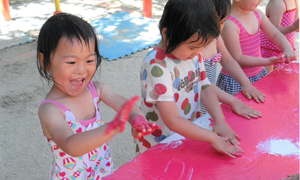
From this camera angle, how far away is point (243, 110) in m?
1.42

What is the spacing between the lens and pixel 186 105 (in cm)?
150

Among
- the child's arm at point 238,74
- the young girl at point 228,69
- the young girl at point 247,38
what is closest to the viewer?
the young girl at point 228,69

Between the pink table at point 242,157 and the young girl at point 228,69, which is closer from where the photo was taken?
the pink table at point 242,157

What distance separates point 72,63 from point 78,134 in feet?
0.90

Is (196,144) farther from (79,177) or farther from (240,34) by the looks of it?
(240,34)

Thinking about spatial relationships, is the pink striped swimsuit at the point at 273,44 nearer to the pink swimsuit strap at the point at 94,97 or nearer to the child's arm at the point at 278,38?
the child's arm at the point at 278,38

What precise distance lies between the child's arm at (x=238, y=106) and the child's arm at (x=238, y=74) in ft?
0.35

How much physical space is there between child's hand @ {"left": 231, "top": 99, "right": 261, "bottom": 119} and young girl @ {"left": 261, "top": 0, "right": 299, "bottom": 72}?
126 cm

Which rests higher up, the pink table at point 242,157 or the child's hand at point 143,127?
the child's hand at point 143,127

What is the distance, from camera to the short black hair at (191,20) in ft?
3.92

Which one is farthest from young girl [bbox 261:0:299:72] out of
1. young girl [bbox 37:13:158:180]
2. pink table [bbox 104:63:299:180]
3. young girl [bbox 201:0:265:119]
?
young girl [bbox 37:13:158:180]

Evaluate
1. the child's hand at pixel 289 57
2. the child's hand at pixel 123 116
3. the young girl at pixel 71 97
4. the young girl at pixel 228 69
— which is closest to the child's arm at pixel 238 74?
the young girl at pixel 228 69

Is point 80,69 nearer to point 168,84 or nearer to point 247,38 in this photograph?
point 168,84

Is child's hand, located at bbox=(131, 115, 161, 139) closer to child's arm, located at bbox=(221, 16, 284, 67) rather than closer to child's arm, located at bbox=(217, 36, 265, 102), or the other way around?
child's arm, located at bbox=(217, 36, 265, 102)
